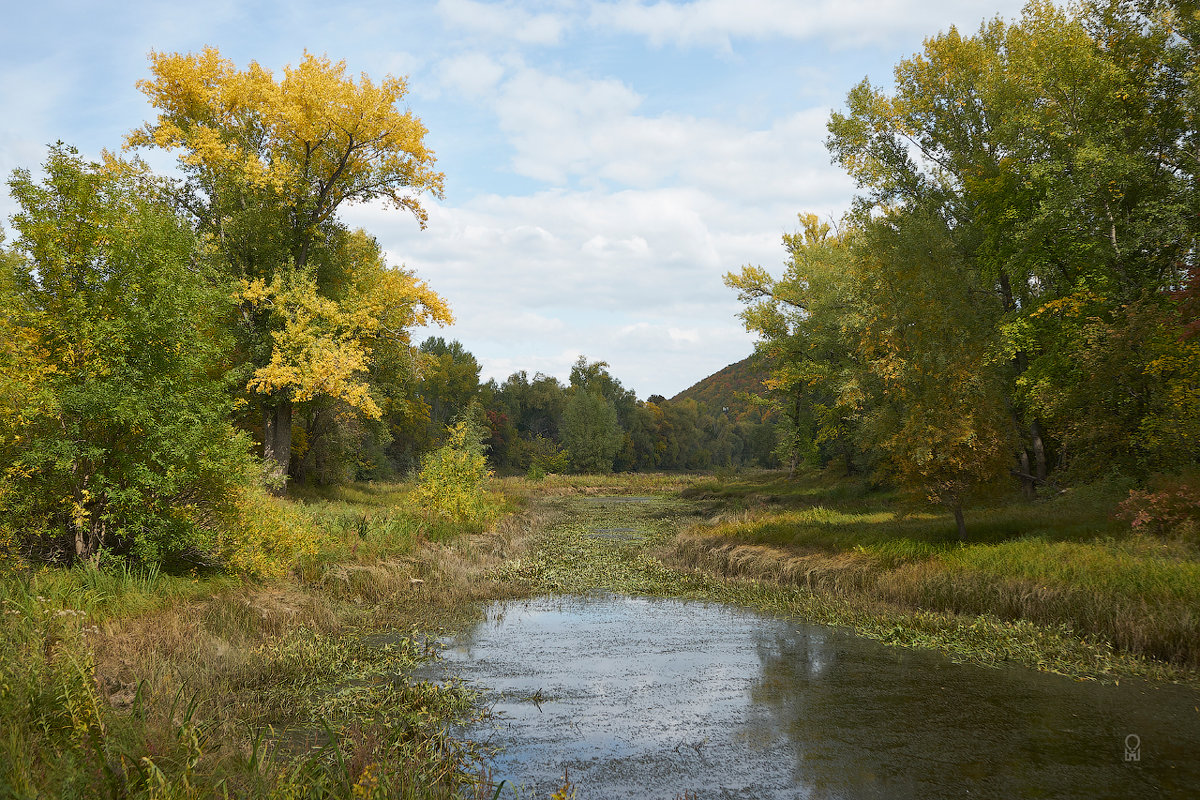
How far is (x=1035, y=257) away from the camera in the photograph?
872 inches

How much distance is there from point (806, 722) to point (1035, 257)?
64.5 ft

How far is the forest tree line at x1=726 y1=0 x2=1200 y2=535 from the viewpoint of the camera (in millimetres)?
16547

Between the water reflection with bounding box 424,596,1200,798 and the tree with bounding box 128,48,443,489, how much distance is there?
51.3 feet

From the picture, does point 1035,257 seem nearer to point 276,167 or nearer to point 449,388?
point 276,167

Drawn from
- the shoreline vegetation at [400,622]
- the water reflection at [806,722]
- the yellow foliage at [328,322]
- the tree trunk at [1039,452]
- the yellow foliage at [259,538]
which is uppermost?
the yellow foliage at [328,322]

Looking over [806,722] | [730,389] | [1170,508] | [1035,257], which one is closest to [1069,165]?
[1035,257]

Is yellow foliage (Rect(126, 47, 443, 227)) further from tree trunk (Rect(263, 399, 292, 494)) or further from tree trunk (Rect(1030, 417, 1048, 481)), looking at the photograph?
tree trunk (Rect(1030, 417, 1048, 481))

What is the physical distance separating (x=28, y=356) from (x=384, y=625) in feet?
23.4

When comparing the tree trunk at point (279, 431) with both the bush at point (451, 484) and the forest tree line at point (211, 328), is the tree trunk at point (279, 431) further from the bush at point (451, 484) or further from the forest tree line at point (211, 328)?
the bush at point (451, 484)

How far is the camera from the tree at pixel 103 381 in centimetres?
999

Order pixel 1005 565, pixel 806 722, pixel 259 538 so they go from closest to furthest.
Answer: pixel 806 722
pixel 259 538
pixel 1005 565

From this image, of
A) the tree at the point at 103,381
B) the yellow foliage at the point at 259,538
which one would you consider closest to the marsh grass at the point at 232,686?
the yellow foliage at the point at 259,538

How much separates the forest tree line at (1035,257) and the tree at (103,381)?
15.2m

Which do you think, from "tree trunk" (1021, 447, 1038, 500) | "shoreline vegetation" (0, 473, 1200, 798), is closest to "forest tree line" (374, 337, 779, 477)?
"shoreline vegetation" (0, 473, 1200, 798)
